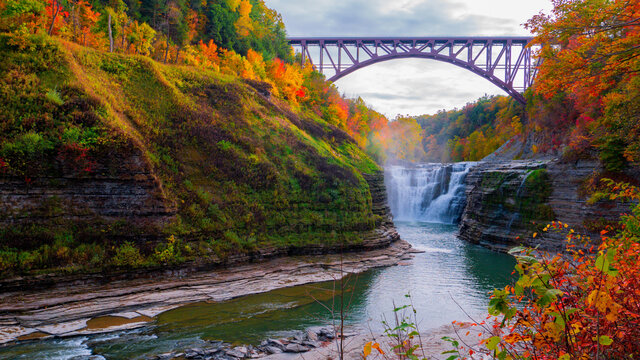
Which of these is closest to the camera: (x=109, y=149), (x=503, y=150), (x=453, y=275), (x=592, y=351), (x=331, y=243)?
(x=592, y=351)

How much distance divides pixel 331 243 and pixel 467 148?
2191 inches

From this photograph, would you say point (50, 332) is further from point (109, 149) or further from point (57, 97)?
point (57, 97)

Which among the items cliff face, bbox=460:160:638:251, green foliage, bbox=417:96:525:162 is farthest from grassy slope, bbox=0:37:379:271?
green foliage, bbox=417:96:525:162

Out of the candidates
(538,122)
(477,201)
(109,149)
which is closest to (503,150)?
(538,122)

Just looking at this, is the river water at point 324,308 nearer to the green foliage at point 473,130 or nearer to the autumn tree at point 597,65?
the autumn tree at point 597,65

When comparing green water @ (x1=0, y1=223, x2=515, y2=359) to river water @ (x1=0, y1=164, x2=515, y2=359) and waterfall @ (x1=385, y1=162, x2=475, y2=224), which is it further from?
waterfall @ (x1=385, y1=162, x2=475, y2=224)

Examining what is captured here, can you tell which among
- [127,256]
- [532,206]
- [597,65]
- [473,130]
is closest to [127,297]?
[127,256]

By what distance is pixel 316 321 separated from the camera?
443 inches

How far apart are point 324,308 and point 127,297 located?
6628mm

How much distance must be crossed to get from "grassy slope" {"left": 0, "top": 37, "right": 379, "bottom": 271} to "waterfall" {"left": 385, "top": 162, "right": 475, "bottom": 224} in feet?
32.7

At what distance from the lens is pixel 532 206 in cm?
2098

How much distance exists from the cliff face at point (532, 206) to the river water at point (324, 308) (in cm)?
212

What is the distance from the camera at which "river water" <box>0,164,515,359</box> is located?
9.01m

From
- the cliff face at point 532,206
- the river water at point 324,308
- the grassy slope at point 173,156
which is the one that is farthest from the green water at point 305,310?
the grassy slope at point 173,156
